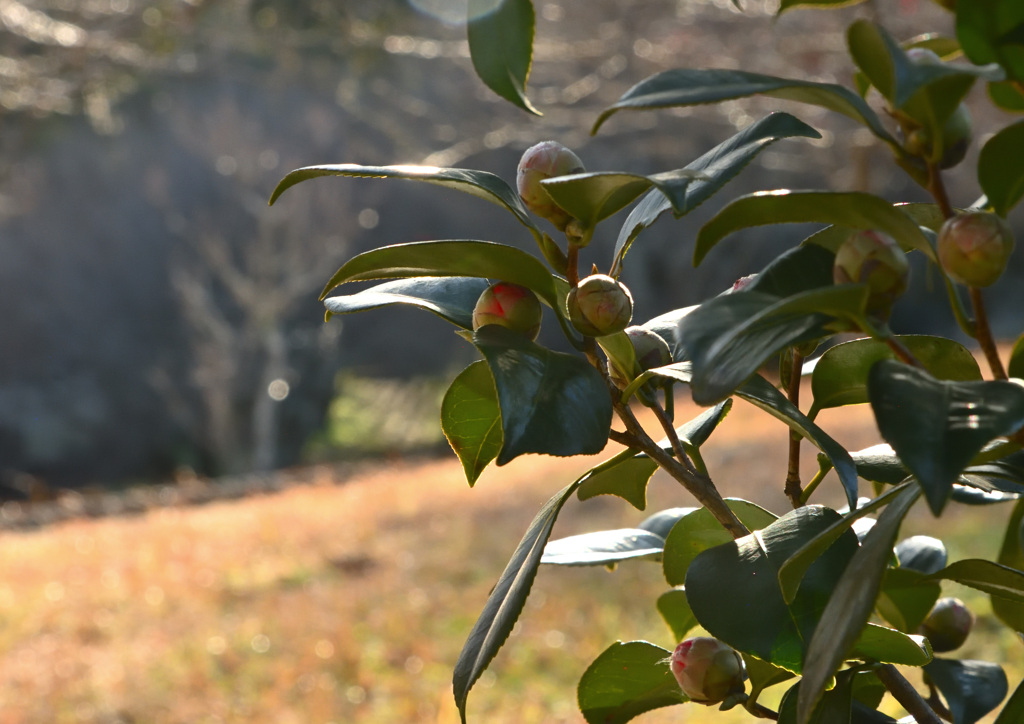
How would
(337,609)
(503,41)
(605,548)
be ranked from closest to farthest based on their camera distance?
(503,41), (605,548), (337,609)

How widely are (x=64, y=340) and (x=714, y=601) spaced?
1055 centimetres

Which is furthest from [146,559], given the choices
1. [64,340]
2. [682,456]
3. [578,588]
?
[64,340]

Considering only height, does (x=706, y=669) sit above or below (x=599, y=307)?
below

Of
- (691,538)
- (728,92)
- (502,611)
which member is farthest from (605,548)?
(728,92)

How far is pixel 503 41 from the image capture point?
0.36 m

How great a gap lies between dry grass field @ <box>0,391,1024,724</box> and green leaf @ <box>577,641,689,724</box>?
3.57 feet

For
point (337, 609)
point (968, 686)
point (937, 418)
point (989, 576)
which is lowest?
point (337, 609)

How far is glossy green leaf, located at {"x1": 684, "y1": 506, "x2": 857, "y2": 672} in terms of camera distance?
34 cm

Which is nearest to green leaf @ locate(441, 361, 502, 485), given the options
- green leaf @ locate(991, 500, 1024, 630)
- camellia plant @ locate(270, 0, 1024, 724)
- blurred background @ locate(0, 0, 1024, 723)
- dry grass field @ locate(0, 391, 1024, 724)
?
camellia plant @ locate(270, 0, 1024, 724)

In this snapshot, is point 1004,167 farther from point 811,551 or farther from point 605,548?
point 605,548

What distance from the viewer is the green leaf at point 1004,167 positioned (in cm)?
31

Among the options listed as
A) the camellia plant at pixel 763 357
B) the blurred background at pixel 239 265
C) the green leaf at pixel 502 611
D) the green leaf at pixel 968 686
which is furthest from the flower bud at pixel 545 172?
the blurred background at pixel 239 265

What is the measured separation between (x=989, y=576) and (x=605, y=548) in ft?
0.55

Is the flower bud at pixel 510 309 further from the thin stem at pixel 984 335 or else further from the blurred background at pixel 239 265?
the blurred background at pixel 239 265
